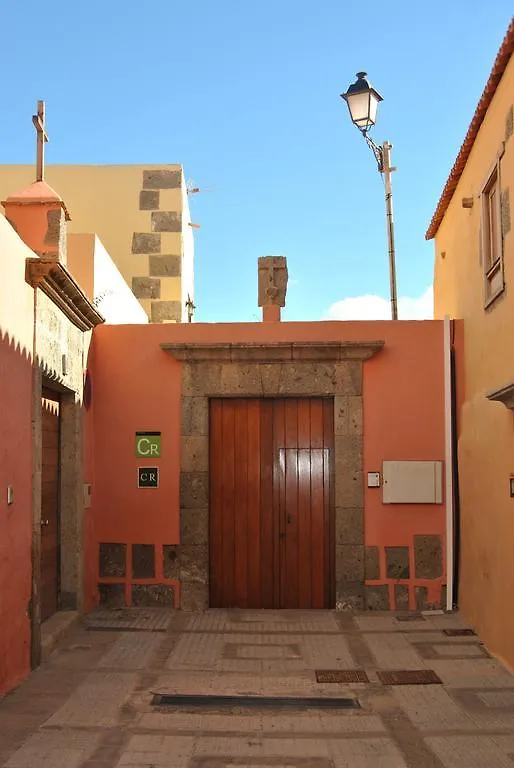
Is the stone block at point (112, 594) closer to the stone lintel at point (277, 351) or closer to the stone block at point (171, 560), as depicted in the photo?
the stone block at point (171, 560)

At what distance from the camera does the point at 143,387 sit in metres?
7.89

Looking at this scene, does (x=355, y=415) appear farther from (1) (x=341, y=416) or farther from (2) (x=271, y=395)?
(2) (x=271, y=395)

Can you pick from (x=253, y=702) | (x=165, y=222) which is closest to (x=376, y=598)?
(x=253, y=702)

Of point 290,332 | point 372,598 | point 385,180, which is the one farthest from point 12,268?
point 385,180

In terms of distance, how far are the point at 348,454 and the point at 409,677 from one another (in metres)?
2.59

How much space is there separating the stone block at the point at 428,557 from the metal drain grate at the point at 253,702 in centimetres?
271

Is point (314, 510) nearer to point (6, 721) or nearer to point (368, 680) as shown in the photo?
point (368, 680)

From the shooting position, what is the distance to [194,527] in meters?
7.71

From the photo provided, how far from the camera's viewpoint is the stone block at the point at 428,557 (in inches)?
299

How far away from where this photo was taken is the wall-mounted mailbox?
763cm

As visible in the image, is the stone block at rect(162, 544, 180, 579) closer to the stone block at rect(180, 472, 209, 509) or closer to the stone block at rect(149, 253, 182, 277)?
the stone block at rect(180, 472, 209, 509)

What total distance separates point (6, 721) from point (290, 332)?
4.47 metres

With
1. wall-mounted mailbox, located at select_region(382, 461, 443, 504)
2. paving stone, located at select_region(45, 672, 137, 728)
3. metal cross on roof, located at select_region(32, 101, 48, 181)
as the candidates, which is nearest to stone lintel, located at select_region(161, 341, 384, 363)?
wall-mounted mailbox, located at select_region(382, 461, 443, 504)

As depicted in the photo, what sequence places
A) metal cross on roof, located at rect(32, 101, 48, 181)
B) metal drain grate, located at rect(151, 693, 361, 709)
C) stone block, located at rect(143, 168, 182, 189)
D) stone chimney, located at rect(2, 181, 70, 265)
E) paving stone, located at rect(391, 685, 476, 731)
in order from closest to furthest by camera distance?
paving stone, located at rect(391, 685, 476, 731) < metal drain grate, located at rect(151, 693, 361, 709) < stone chimney, located at rect(2, 181, 70, 265) < metal cross on roof, located at rect(32, 101, 48, 181) < stone block, located at rect(143, 168, 182, 189)
